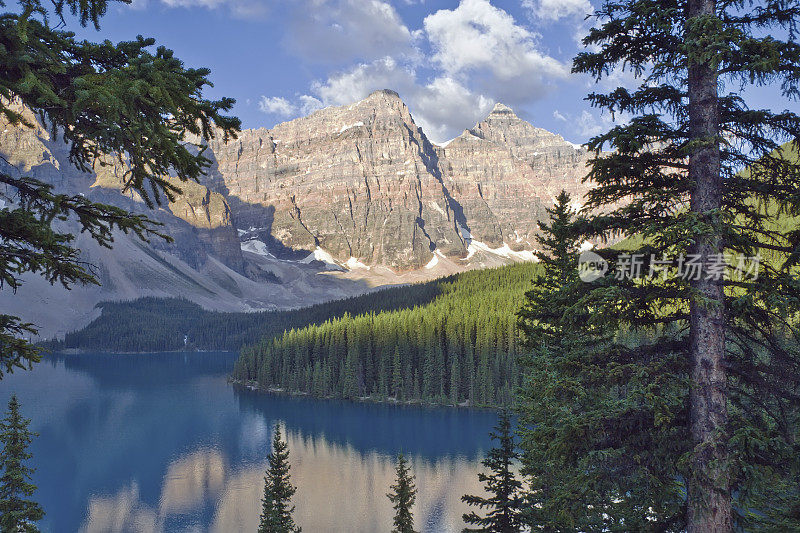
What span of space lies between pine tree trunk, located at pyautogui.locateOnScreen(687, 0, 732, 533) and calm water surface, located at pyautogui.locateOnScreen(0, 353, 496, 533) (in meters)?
40.2

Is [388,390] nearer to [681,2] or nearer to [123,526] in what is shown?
[123,526]

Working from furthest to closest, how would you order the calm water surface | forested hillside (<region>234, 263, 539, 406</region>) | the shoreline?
forested hillside (<region>234, 263, 539, 406</region>)
the shoreline
the calm water surface

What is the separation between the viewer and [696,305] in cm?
876

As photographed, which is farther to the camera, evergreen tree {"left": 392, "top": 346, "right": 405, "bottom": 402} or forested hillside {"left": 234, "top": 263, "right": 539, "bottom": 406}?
evergreen tree {"left": 392, "top": 346, "right": 405, "bottom": 402}

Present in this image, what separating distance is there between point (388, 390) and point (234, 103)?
334 feet

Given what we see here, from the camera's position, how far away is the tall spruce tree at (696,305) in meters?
8.19

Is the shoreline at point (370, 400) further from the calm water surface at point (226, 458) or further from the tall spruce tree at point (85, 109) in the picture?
the tall spruce tree at point (85, 109)

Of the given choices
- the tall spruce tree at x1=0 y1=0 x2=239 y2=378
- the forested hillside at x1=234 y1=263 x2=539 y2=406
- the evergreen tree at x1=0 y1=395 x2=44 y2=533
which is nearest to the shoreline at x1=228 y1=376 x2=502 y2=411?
the forested hillside at x1=234 y1=263 x2=539 y2=406

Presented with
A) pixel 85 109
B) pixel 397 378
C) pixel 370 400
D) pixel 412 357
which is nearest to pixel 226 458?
pixel 370 400

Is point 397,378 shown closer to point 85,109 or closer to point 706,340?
point 706,340

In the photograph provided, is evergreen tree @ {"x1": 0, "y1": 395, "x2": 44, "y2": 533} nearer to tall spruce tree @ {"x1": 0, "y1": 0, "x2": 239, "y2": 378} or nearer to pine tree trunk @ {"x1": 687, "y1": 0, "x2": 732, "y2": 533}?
tall spruce tree @ {"x1": 0, "y1": 0, "x2": 239, "y2": 378}

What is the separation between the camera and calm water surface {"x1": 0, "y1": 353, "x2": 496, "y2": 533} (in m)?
48.7

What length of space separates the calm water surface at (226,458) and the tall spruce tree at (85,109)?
42.9m

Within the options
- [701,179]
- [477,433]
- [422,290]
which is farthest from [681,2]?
[422,290]
